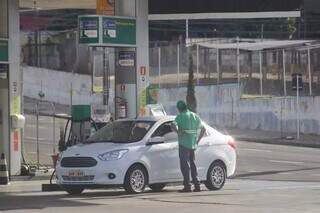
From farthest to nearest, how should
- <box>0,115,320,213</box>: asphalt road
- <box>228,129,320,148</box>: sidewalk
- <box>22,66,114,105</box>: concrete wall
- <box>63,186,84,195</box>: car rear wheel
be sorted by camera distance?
1. <box>22,66,114,105</box>: concrete wall
2. <box>228,129,320,148</box>: sidewalk
3. <box>63,186,84,195</box>: car rear wheel
4. <box>0,115,320,213</box>: asphalt road

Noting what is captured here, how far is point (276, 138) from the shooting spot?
39094mm

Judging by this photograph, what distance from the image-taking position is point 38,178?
20.4 metres

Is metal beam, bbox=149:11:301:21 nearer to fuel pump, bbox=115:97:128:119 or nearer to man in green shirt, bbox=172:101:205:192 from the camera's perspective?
fuel pump, bbox=115:97:128:119

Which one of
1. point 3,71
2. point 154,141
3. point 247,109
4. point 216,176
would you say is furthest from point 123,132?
point 247,109

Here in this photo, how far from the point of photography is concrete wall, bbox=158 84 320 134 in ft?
130

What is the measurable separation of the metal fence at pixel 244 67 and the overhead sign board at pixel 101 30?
21864mm

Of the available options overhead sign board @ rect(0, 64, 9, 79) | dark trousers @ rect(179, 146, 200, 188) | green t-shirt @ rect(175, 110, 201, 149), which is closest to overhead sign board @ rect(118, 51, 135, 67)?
overhead sign board @ rect(0, 64, 9, 79)

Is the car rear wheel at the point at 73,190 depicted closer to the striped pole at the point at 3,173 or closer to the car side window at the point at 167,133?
the car side window at the point at 167,133

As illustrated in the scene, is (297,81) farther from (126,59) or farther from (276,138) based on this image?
(126,59)

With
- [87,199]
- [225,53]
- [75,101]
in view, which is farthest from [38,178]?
[75,101]

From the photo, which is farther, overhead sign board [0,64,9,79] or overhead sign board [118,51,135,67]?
overhead sign board [0,64,9,79]

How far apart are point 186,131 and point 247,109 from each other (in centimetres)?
2712

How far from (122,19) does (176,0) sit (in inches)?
127

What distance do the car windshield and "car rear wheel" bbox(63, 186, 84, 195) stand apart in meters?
1.01
